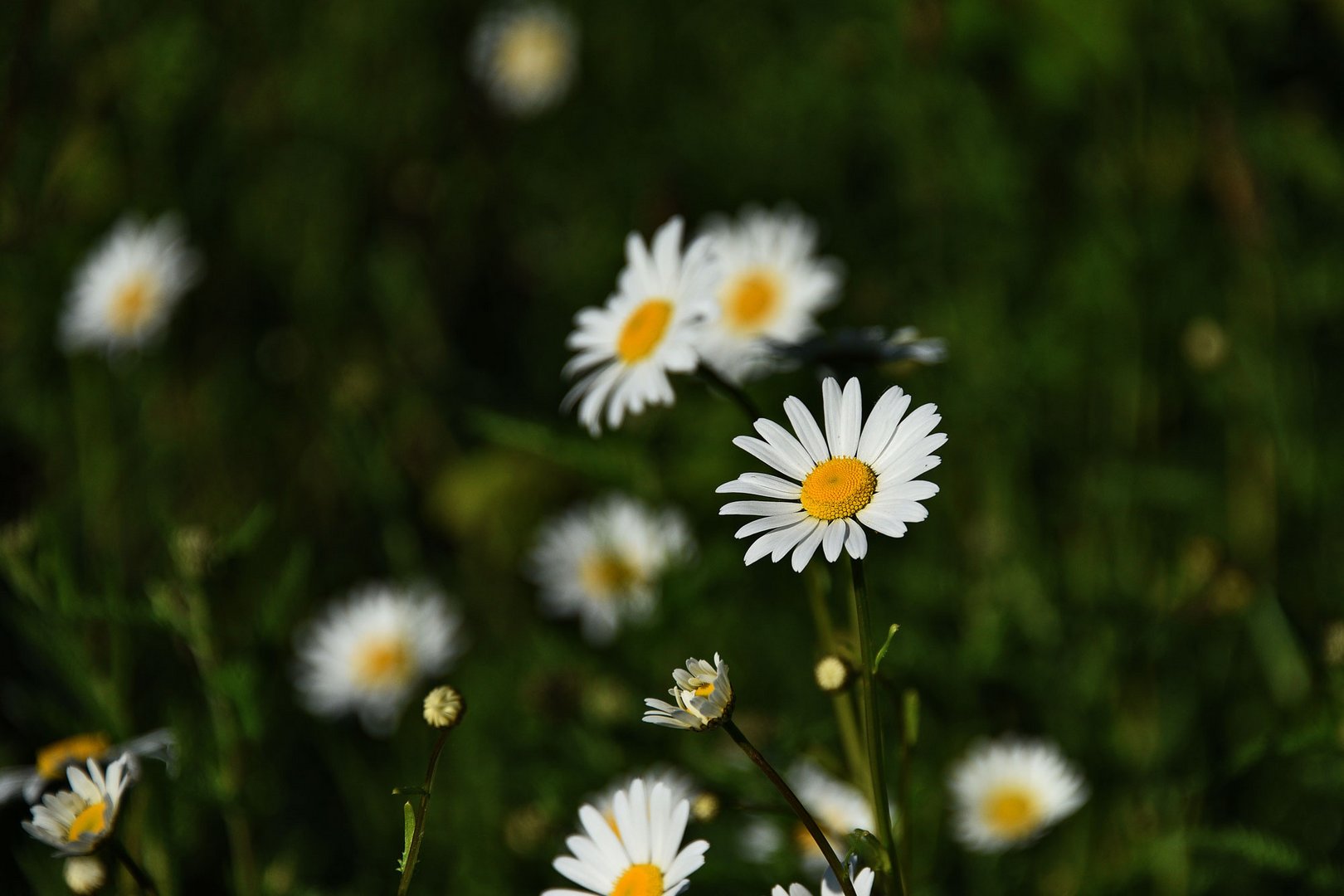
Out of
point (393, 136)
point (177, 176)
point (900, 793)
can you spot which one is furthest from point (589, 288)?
point (900, 793)

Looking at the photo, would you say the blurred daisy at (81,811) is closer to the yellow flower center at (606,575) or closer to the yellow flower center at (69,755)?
the yellow flower center at (69,755)

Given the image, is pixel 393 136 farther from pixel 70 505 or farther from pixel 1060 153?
pixel 1060 153

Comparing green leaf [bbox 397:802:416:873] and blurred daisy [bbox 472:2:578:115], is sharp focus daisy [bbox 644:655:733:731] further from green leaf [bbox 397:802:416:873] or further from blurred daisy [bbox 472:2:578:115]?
blurred daisy [bbox 472:2:578:115]

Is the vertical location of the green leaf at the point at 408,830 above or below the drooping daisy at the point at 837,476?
below

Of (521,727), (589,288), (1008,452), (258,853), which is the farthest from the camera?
(589,288)

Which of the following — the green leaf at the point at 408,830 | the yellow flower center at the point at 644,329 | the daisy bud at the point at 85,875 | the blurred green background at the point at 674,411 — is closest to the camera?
the green leaf at the point at 408,830

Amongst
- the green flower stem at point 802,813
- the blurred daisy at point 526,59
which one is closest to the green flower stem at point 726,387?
the green flower stem at point 802,813

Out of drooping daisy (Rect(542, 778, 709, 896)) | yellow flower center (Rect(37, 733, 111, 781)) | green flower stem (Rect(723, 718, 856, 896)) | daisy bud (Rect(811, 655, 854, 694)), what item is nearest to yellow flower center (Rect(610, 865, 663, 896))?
drooping daisy (Rect(542, 778, 709, 896))
